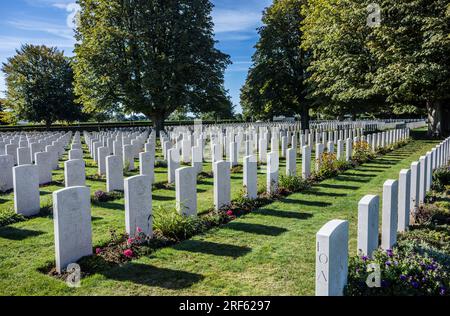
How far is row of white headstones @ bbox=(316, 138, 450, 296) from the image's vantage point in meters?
3.14

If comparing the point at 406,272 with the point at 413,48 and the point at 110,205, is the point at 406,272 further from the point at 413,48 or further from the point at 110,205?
the point at 413,48

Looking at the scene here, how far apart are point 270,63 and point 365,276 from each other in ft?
85.0

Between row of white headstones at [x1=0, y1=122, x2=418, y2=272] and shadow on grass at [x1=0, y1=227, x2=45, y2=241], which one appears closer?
row of white headstones at [x1=0, y1=122, x2=418, y2=272]

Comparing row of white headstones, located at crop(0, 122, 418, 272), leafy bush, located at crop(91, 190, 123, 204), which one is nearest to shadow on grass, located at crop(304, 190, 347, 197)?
row of white headstones, located at crop(0, 122, 418, 272)

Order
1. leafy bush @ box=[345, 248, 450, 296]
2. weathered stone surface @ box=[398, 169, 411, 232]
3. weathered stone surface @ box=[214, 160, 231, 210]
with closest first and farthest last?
leafy bush @ box=[345, 248, 450, 296] → weathered stone surface @ box=[398, 169, 411, 232] → weathered stone surface @ box=[214, 160, 231, 210]

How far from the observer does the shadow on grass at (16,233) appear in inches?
228

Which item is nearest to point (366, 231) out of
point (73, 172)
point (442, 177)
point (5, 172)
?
point (442, 177)

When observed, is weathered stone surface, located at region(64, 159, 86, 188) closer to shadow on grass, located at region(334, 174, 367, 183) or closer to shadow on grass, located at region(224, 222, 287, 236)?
shadow on grass, located at region(224, 222, 287, 236)

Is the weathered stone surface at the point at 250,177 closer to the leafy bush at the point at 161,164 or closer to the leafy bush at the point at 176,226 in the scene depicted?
the leafy bush at the point at 176,226

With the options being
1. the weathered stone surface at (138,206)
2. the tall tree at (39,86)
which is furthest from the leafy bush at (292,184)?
the tall tree at (39,86)

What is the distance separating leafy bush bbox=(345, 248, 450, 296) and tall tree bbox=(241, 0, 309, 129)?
79.8 ft

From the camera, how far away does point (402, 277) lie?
353cm

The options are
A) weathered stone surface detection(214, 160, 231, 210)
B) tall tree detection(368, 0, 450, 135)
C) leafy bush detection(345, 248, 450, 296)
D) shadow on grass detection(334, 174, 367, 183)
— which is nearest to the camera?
leafy bush detection(345, 248, 450, 296)

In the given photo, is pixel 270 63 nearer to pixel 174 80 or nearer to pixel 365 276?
pixel 174 80
